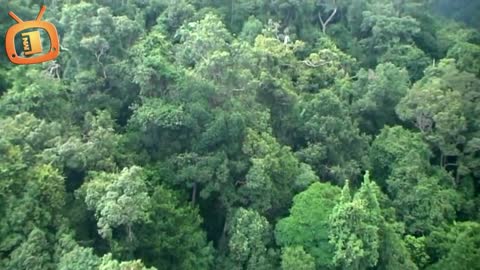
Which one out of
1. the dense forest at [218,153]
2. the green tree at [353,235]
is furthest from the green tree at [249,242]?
the green tree at [353,235]

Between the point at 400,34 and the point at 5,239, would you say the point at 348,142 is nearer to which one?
the point at 400,34

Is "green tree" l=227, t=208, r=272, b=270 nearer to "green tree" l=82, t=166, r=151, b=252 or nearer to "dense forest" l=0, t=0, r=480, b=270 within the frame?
"dense forest" l=0, t=0, r=480, b=270

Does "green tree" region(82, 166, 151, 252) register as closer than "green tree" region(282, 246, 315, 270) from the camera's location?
Yes

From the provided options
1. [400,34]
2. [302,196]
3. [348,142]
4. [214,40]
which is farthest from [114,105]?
[400,34]

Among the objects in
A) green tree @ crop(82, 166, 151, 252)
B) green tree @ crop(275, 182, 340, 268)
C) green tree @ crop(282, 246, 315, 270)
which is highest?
green tree @ crop(82, 166, 151, 252)

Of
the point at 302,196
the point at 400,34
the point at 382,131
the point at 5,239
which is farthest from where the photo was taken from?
the point at 400,34

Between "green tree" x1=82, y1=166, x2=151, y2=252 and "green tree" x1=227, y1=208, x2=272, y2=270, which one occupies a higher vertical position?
"green tree" x1=82, y1=166, x2=151, y2=252

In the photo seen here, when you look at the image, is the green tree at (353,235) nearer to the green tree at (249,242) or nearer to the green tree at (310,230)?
the green tree at (310,230)

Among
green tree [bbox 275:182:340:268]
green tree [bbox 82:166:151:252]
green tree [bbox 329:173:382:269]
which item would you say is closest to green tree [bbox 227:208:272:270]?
green tree [bbox 275:182:340:268]
